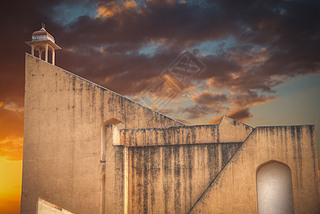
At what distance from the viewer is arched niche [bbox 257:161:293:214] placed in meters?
11.0

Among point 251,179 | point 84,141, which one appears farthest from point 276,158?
point 84,141

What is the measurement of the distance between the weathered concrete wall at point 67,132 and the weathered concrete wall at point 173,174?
1.59 m

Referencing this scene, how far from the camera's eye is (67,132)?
14203 millimetres

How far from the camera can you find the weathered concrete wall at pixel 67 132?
1353 centimetres

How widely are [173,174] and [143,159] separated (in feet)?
4.15

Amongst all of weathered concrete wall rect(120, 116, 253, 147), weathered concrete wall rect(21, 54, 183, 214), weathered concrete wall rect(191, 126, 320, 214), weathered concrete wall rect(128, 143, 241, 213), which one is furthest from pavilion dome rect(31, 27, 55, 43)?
weathered concrete wall rect(191, 126, 320, 214)

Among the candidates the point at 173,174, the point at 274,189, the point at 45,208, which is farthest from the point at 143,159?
the point at 274,189

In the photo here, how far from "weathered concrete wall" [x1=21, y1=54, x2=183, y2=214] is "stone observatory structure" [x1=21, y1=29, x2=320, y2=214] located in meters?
0.04

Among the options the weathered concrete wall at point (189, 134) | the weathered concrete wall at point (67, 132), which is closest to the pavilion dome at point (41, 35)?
the weathered concrete wall at point (67, 132)

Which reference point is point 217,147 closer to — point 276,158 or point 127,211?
point 276,158

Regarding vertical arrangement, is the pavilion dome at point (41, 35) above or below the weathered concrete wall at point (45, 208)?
above

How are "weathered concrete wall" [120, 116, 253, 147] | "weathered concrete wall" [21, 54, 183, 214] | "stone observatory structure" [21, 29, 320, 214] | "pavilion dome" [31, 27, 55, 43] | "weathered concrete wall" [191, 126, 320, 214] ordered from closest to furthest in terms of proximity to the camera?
"weathered concrete wall" [191, 126, 320, 214], "stone observatory structure" [21, 29, 320, 214], "weathered concrete wall" [120, 116, 253, 147], "weathered concrete wall" [21, 54, 183, 214], "pavilion dome" [31, 27, 55, 43]

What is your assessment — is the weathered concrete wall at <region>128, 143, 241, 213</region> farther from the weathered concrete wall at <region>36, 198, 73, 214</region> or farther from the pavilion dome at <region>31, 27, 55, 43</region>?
the pavilion dome at <region>31, 27, 55, 43</region>

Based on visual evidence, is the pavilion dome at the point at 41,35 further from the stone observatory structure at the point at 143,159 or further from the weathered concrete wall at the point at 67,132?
the weathered concrete wall at the point at 67,132
